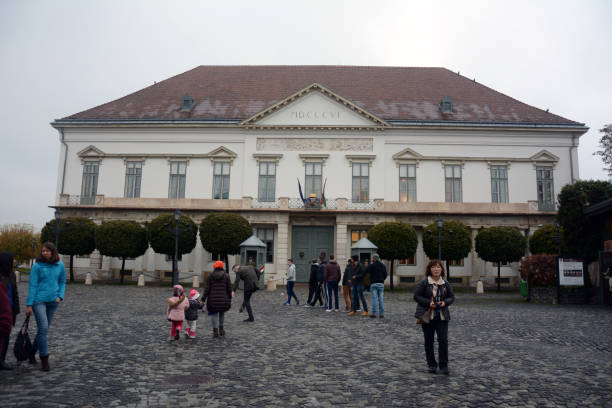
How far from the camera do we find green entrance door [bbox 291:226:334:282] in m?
32.5

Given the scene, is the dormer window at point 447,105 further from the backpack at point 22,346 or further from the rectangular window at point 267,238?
the backpack at point 22,346

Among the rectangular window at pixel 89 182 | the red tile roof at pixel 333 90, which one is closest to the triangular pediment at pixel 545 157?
the red tile roof at pixel 333 90

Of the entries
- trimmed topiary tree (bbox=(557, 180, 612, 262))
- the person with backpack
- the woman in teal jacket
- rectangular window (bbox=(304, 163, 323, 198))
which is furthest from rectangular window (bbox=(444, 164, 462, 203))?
the woman in teal jacket

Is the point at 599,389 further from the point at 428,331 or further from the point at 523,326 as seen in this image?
the point at 523,326

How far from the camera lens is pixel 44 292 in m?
6.97

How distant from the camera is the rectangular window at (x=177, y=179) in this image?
111ft

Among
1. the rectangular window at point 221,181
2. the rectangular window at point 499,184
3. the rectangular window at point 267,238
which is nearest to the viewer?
the rectangular window at point 267,238

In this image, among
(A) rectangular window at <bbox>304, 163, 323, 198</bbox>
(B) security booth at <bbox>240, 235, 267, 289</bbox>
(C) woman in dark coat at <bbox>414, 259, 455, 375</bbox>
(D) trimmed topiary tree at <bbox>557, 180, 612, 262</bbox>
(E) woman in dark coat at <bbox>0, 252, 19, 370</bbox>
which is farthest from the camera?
(A) rectangular window at <bbox>304, 163, 323, 198</bbox>

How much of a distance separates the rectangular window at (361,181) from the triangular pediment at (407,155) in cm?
231

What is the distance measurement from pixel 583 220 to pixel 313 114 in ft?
63.9

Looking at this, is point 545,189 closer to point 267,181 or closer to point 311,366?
point 267,181

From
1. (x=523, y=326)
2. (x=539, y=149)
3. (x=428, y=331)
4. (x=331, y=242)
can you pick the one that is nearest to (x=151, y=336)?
(x=428, y=331)

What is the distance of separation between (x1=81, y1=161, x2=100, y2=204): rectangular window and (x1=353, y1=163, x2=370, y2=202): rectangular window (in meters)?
19.8

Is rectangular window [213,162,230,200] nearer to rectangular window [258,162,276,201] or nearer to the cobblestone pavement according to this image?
rectangular window [258,162,276,201]
